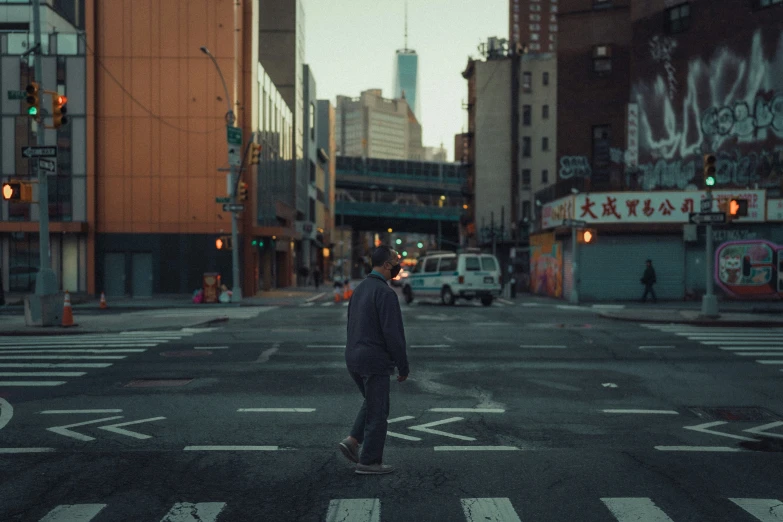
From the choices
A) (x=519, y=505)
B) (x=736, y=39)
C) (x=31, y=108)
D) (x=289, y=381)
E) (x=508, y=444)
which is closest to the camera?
(x=519, y=505)

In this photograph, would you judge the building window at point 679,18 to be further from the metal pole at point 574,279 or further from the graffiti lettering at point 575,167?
the metal pole at point 574,279

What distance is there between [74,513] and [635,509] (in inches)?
160

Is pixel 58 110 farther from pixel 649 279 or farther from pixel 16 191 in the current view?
pixel 649 279

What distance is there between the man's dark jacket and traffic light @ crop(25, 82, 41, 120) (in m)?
15.4

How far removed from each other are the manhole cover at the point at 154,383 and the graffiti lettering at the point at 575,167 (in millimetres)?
40577

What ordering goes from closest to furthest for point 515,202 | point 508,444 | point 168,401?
point 508,444, point 168,401, point 515,202

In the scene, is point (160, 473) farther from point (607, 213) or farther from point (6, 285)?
point (6, 285)

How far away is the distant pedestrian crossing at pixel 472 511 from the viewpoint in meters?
5.53

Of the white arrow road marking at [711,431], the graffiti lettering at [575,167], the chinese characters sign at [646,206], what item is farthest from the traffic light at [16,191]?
the graffiti lettering at [575,167]

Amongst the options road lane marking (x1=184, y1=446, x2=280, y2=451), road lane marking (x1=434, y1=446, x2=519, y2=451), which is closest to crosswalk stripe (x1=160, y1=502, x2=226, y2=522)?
road lane marking (x1=184, y1=446, x2=280, y2=451)

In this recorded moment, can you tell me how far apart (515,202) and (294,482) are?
7222cm

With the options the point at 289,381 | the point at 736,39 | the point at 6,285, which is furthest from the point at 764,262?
the point at 6,285

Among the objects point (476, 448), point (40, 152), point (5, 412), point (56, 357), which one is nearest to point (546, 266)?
point (40, 152)

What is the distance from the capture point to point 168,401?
33.8ft
